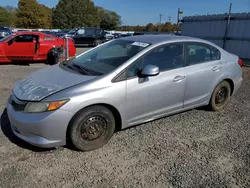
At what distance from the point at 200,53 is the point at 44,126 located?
2818mm

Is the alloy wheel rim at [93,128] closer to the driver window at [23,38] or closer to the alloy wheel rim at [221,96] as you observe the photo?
the alloy wheel rim at [221,96]

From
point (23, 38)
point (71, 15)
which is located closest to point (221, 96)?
point (23, 38)

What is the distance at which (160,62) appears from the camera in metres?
3.39

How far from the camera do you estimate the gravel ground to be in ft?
7.88

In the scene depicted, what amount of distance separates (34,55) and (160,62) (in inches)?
288

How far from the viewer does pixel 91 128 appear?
2.89m

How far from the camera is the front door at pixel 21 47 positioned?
28.9 ft

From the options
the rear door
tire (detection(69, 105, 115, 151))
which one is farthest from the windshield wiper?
the rear door

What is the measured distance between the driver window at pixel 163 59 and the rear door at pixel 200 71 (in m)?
0.16

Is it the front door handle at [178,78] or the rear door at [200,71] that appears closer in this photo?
the front door handle at [178,78]

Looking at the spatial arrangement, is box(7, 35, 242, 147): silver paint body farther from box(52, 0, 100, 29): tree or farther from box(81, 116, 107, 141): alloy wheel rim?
box(52, 0, 100, 29): tree

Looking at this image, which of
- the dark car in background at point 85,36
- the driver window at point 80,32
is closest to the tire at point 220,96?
the dark car in background at point 85,36

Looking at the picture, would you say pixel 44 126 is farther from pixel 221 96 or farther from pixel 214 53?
pixel 221 96

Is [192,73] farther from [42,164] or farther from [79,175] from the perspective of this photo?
[42,164]
